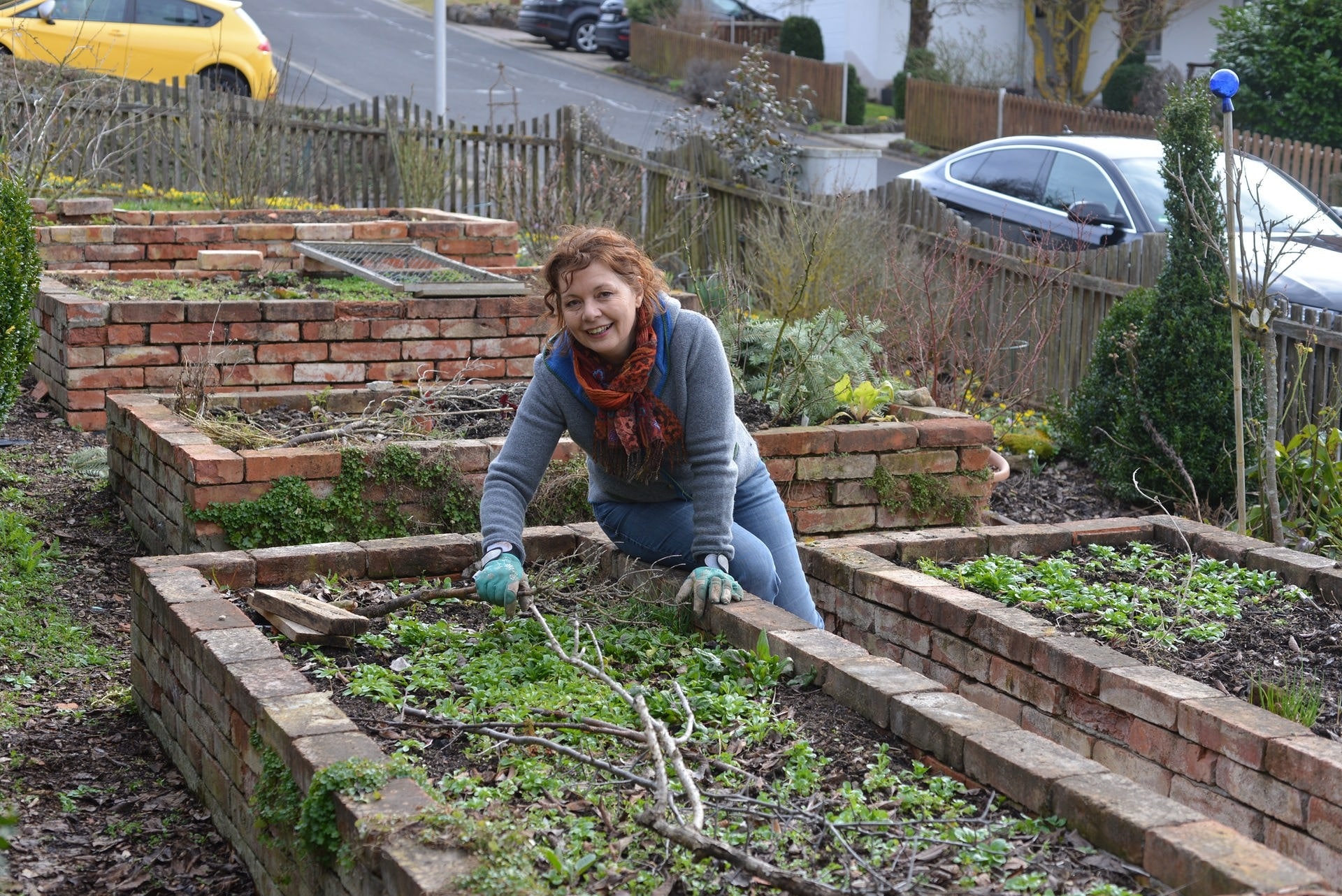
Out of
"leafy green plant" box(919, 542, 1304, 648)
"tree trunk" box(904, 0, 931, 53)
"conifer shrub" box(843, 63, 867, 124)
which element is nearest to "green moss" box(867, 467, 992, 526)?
"leafy green plant" box(919, 542, 1304, 648)

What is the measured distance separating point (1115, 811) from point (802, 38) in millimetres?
28520

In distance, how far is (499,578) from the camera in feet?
12.5

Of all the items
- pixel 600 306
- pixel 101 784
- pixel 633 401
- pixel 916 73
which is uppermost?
pixel 916 73

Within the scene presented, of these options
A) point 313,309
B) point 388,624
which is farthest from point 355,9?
point 388,624

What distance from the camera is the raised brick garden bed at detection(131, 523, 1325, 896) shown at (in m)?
2.48

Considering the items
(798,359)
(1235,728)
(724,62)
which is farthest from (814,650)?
(724,62)

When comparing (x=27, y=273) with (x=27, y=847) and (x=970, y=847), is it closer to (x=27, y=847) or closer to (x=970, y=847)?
(x=27, y=847)

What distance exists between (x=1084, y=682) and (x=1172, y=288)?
387 centimetres

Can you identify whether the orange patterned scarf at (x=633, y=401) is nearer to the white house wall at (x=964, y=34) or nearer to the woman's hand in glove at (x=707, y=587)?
the woman's hand in glove at (x=707, y=587)

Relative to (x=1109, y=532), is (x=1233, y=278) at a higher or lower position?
higher

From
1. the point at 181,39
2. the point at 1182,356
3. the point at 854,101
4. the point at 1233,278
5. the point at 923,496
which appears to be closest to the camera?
the point at 1233,278

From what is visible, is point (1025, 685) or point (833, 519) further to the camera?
point (833, 519)

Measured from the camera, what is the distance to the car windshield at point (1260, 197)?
8.68 meters

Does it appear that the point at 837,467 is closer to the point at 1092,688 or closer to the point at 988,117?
the point at 1092,688
